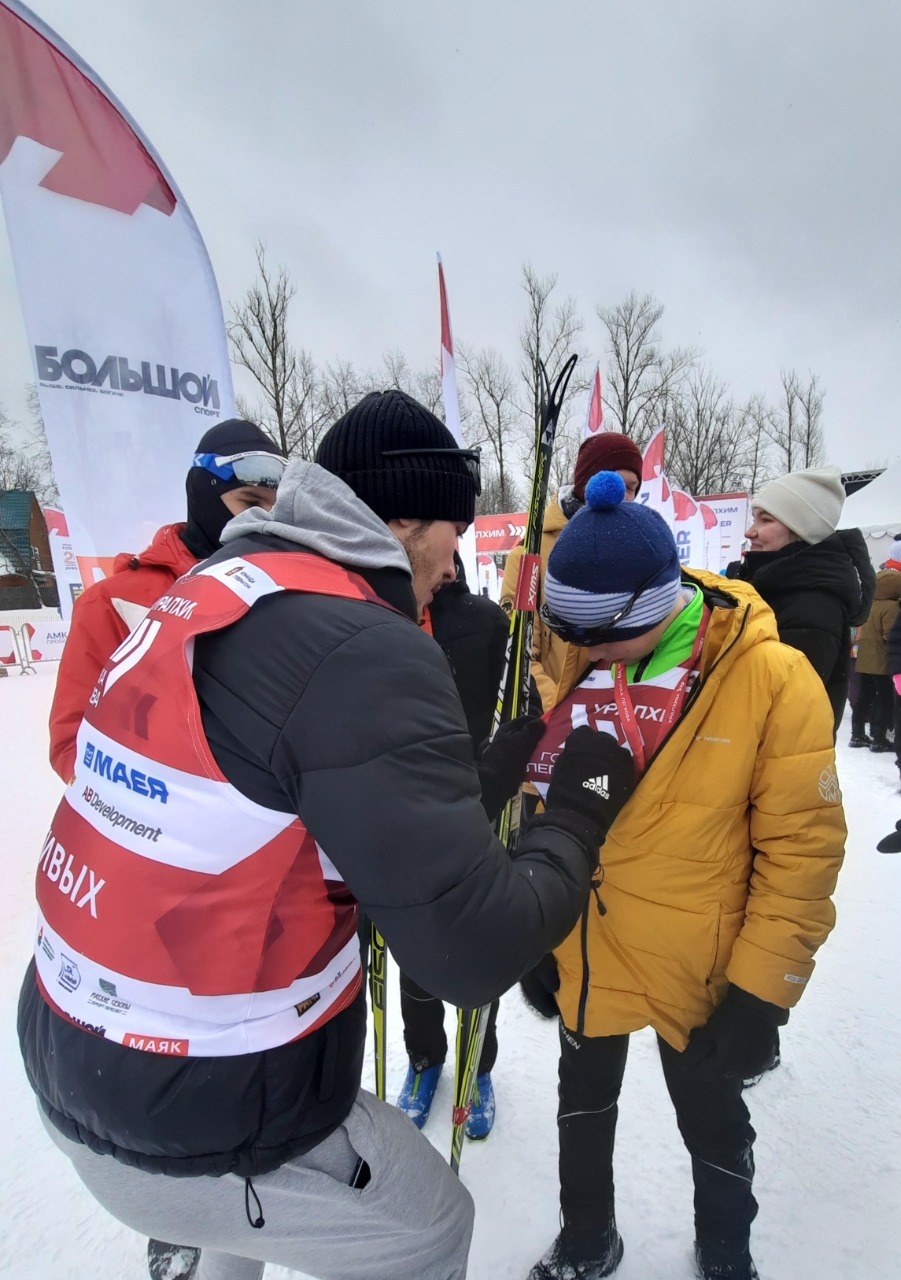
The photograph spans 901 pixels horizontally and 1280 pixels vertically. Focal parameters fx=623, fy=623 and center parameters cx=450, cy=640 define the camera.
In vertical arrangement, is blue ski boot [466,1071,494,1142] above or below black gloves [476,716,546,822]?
below

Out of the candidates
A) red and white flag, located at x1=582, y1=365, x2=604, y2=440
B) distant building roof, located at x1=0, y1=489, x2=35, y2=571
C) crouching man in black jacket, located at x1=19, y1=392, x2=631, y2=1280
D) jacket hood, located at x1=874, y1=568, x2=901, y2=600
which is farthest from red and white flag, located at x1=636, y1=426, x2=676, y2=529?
distant building roof, located at x1=0, y1=489, x2=35, y2=571

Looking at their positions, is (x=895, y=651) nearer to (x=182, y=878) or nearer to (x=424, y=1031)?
(x=424, y=1031)

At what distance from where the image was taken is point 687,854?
154 centimetres

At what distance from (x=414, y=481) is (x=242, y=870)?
2.95 feet

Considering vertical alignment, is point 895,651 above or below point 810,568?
below

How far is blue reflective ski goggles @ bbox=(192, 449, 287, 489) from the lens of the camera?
2283 millimetres

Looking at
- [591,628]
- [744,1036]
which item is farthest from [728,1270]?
[591,628]

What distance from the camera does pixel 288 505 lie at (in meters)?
1.11

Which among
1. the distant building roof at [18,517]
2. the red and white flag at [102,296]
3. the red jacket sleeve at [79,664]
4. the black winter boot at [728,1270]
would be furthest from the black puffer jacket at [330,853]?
the distant building roof at [18,517]

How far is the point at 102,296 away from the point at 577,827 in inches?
136

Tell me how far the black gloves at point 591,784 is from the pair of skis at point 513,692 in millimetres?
571

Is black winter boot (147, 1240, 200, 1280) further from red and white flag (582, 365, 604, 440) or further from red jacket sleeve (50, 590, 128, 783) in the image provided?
red and white flag (582, 365, 604, 440)

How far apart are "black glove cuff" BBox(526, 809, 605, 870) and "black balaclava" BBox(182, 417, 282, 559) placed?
1.67 m

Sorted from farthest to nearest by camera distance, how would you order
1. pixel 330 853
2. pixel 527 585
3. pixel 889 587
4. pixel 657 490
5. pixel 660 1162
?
pixel 657 490
pixel 889 587
pixel 660 1162
pixel 527 585
pixel 330 853
